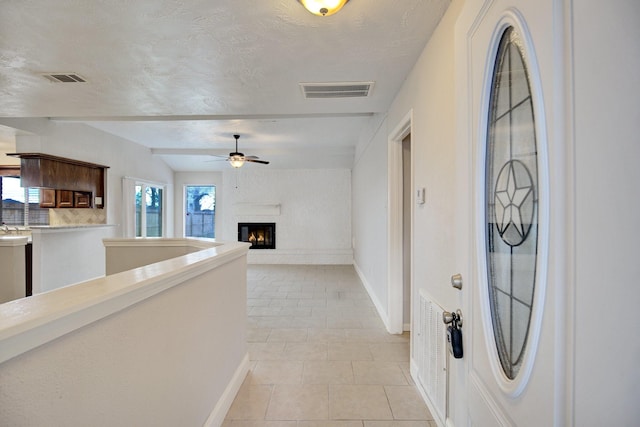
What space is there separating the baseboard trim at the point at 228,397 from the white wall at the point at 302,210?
17.6ft

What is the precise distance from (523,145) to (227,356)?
211 cm

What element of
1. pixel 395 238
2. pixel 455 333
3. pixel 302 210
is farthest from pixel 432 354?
pixel 302 210

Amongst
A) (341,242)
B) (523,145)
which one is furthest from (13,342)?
(341,242)

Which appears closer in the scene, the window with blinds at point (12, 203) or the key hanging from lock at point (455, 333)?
the key hanging from lock at point (455, 333)

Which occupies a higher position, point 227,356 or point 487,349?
point 487,349

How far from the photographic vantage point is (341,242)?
25.7 ft

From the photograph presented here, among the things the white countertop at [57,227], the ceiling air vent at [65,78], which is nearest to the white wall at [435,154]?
the ceiling air vent at [65,78]

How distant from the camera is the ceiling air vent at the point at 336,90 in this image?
8.78 feet

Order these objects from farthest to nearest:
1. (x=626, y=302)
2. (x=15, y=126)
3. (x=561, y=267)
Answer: (x=15, y=126) < (x=561, y=267) < (x=626, y=302)

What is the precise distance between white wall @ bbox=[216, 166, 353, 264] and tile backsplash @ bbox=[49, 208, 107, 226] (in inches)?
121

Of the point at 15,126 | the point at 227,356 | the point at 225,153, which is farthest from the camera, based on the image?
the point at 225,153

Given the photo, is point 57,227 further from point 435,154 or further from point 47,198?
point 435,154

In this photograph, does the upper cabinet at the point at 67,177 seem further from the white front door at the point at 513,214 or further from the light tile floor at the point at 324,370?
the white front door at the point at 513,214

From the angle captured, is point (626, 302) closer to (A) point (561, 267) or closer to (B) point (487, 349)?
(A) point (561, 267)
